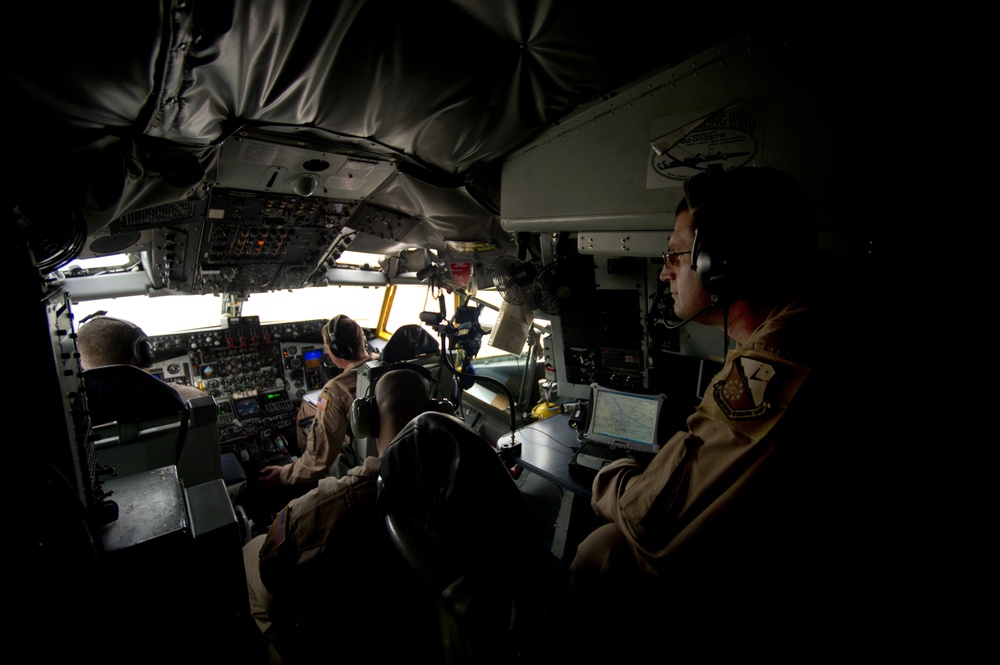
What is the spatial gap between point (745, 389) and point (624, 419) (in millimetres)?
1383

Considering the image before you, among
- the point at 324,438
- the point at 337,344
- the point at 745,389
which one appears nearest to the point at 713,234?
the point at 745,389

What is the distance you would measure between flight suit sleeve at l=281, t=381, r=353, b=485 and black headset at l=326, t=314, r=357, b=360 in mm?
378

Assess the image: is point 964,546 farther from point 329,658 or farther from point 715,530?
point 329,658

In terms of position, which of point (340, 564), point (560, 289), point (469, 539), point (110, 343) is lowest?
point (340, 564)

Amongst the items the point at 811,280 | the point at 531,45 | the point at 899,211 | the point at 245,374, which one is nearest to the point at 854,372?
the point at 811,280

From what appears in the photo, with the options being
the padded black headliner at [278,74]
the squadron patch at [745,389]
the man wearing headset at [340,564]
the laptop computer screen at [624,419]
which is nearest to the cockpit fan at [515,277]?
the laptop computer screen at [624,419]

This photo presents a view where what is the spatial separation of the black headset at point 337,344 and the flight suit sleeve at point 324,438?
378 mm

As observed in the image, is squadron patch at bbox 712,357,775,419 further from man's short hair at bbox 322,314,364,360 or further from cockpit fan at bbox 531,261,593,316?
man's short hair at bbox 322,314,364,360

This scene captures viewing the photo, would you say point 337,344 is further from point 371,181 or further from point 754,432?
point 754,432

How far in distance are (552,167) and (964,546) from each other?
166cm

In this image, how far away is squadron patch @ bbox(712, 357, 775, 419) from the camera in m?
0.80

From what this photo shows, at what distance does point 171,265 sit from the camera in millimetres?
2893

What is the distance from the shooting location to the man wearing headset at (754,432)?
761mm

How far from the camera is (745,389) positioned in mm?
837
